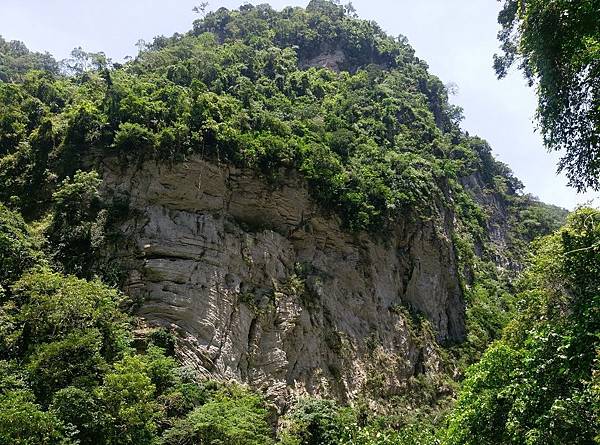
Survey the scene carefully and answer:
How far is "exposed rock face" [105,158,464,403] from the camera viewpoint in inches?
810

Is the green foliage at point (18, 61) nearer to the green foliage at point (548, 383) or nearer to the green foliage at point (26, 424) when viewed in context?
the green foliage at point (26, 424)

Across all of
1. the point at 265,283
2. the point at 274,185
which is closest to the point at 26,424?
the point at 265,283

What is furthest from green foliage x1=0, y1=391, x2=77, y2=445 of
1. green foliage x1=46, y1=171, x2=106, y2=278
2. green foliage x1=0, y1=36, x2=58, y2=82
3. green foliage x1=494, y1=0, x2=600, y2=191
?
green foliage x1=0, y1=36, x2=58, y2=82

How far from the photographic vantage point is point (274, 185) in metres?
25.2

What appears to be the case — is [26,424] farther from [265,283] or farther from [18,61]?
[18,61]

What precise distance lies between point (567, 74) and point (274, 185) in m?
15.5

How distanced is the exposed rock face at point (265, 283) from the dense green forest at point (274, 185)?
0.84 m

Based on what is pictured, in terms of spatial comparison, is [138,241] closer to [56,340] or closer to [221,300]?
[221,300]

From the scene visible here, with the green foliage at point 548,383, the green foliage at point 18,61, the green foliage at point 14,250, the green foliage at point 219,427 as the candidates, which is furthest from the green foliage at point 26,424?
the green foliage at point 18,61

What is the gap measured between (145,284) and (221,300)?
9.49 feet

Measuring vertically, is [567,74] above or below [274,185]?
below

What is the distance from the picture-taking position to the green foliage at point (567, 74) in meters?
10.3

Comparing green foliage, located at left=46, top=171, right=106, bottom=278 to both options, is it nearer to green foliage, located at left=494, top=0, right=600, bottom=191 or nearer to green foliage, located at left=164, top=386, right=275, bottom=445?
green foliage, located at left=164, top=386, right=275, bottom=445

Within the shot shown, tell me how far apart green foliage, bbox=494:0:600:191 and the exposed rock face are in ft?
43.7
